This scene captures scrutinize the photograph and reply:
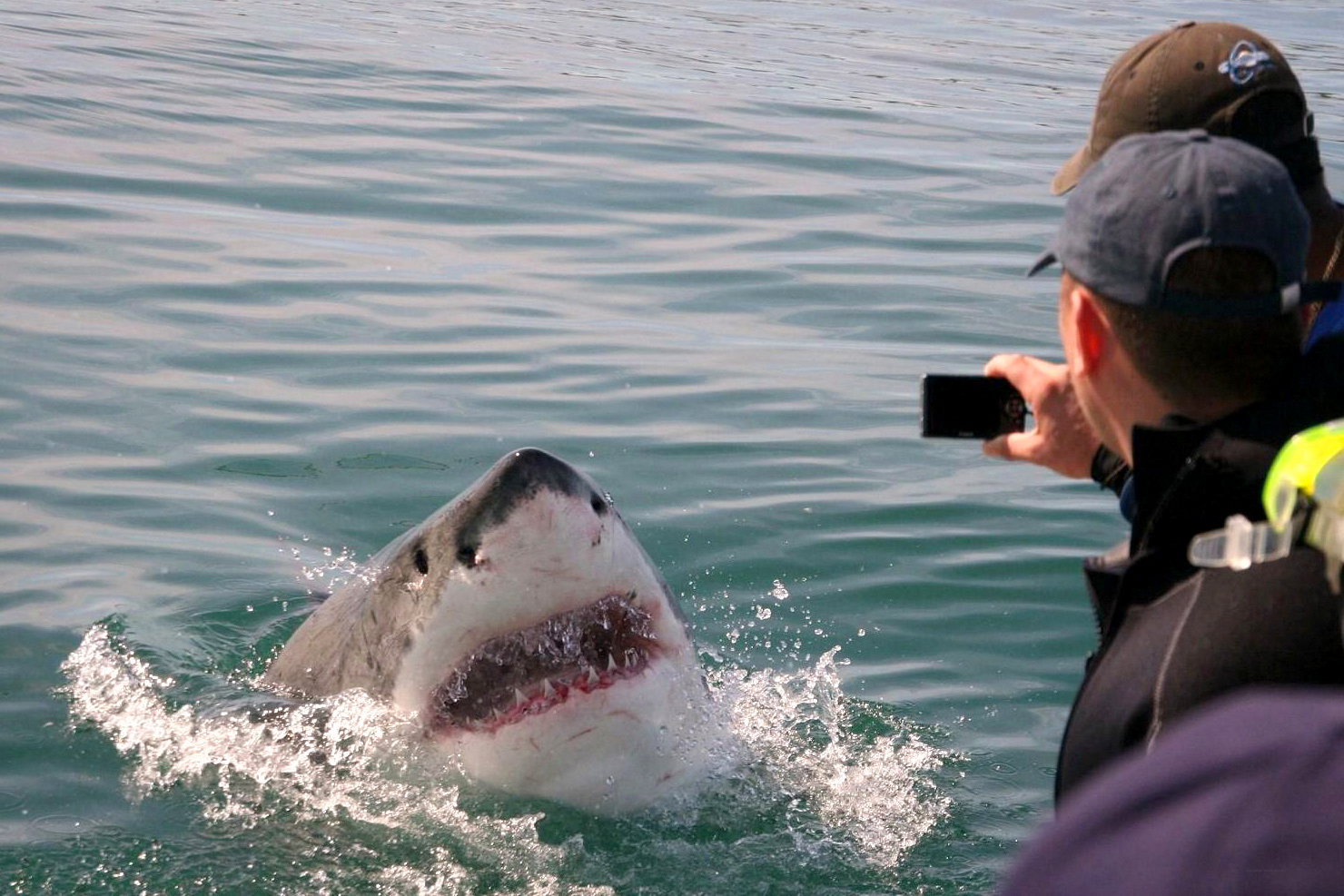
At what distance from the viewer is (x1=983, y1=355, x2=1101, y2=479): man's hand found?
2693mm

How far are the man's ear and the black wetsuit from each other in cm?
12

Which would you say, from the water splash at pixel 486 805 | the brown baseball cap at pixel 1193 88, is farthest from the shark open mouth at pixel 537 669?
the brown baseball cap at pixel 1193 88

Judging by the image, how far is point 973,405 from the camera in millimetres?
2844

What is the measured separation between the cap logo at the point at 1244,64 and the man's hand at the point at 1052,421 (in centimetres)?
87

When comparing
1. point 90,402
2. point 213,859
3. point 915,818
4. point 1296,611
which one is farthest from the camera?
point 90,402

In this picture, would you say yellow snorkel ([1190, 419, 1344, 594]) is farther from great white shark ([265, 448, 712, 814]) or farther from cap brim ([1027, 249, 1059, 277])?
great white shark ([265, 448, 712, 814])

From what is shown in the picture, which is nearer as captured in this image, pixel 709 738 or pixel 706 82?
pixel 709 738

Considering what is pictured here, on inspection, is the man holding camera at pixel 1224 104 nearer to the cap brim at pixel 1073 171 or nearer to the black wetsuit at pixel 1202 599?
the cap brim at pixel 1073 171

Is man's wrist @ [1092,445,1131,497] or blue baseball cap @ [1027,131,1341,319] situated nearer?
blue baseball cap @ [1027,131,1341,319]

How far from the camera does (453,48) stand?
1873cm

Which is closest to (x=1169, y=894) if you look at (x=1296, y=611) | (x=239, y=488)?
(x=1296, y=611)

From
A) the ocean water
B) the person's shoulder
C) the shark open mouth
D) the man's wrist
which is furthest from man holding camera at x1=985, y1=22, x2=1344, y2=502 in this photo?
the person's shoulder

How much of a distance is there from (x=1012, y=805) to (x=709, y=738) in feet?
2.96

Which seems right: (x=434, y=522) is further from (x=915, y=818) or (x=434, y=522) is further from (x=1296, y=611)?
(x=1296, y=611)
